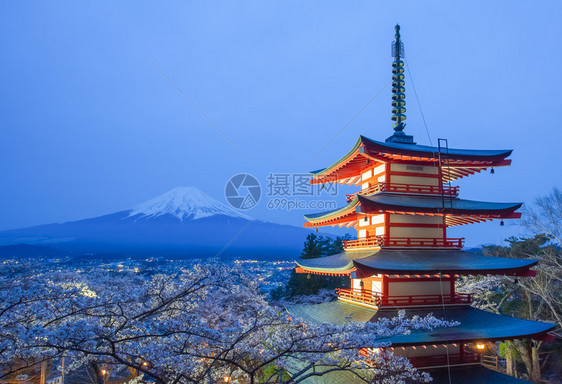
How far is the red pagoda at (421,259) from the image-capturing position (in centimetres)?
1131

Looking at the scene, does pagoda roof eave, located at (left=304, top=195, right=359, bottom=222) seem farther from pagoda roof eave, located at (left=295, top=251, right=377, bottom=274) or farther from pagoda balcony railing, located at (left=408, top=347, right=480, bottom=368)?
pagoda balcony railing, located at (left=408, top=347, right=480, bottom=368)

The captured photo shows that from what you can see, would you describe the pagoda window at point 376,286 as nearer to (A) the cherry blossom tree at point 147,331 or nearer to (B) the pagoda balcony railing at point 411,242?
(B) the pagoda balcony railing at point 411,242

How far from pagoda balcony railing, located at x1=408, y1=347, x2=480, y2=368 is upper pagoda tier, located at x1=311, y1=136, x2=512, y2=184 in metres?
7.07

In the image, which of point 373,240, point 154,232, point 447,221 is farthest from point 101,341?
point 154,232

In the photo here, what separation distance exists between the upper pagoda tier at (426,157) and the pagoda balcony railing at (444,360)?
23.2ft

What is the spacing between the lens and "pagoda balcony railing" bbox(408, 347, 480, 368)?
11.6 metres

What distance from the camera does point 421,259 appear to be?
1253 cm

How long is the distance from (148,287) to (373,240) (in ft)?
31.0

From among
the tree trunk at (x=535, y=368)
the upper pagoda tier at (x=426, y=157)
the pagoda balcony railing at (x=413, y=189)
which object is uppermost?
the upper pagoda tier at (x=426, y=157)

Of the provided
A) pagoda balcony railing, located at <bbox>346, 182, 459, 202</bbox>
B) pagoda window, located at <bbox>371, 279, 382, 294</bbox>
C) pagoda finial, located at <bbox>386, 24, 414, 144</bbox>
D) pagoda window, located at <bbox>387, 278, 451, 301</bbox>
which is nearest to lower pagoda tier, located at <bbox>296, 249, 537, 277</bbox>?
pagoda window, located at <bbox>387, 278, 451, 301</bbox>

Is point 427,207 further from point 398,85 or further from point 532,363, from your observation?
point 532,363

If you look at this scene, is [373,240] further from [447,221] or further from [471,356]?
[471,356]

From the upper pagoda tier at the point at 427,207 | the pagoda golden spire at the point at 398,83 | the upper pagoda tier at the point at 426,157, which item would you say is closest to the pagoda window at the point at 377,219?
the upper pagoda tier at the point at 427,207

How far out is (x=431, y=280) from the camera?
1304 centimetres
